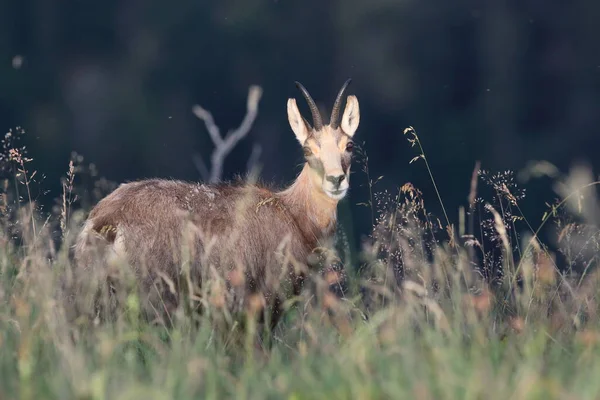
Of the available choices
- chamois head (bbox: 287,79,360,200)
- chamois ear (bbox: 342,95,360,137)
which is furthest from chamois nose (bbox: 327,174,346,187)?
chamois ear (bbox: 342,95,360,137)

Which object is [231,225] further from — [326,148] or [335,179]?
[326,148]

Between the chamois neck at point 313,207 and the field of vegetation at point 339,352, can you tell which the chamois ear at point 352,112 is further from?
the field of vegetation at point 339,352

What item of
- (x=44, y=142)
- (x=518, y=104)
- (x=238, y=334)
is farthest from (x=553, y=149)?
(x=238, y=334)

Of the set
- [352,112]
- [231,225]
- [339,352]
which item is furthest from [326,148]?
[339,352]

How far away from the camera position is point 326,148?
7223 mm

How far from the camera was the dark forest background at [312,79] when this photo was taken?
16562 millimetres

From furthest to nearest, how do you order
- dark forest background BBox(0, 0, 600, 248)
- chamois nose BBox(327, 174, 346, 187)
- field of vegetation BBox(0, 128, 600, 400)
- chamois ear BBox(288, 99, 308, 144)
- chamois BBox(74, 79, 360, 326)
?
dark forest background BBox(0, 0, 600, 248) < chamois ear BBox(288, 99, 308, 144) < chamois nose BBox(327, 174, 346, 187) < chamois BBox(74, 79, 360, 326) < field of vegetation BBox(0, 128, 600, 400)

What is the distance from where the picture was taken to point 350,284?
5926mm

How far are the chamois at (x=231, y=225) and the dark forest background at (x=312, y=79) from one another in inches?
327

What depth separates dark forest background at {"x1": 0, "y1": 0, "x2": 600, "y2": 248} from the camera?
54.3 ft

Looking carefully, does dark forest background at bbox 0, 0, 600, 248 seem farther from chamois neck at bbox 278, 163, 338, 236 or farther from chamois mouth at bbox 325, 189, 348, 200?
chamois mouth at bbox 325, 189, 348, 200

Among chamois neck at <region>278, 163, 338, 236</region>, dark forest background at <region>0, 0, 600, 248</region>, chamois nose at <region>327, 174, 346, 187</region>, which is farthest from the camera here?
dark forest background at <region>0, 0, 600, 248</region>

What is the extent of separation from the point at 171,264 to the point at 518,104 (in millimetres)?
12791

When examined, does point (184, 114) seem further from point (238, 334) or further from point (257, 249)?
point (238, 334)
